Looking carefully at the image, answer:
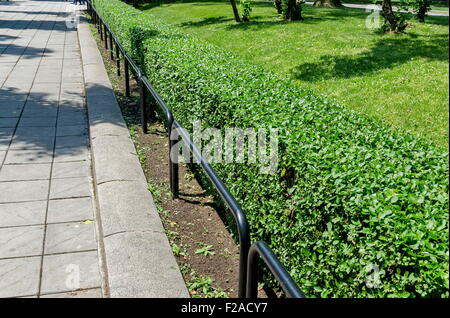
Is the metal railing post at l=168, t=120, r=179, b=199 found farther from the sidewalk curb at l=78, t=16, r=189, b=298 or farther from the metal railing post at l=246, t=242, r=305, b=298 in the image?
the metal railing post at l=246, t=242, r=305, b=298

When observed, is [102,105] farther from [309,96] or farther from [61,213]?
[309,96]

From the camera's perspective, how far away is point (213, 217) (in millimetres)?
4941

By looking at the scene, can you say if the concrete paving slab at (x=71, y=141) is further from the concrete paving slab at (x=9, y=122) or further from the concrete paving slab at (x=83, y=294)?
the concrete paving slab at (x=83, y=294)

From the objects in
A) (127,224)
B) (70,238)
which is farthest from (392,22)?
(70,238)

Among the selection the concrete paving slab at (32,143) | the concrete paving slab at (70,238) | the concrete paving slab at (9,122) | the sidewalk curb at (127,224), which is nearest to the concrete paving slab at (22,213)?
the concrete paving slab at (70,238)

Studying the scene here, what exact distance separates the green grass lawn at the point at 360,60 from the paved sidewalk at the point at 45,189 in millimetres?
4103

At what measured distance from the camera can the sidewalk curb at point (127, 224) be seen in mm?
3586

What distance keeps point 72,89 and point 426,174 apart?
864cm

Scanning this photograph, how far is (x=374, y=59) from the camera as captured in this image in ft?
35.2

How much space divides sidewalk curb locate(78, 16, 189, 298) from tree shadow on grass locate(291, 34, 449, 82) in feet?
17.2

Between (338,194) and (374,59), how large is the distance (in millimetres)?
8902

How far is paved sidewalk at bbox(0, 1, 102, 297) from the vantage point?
12.5ft
